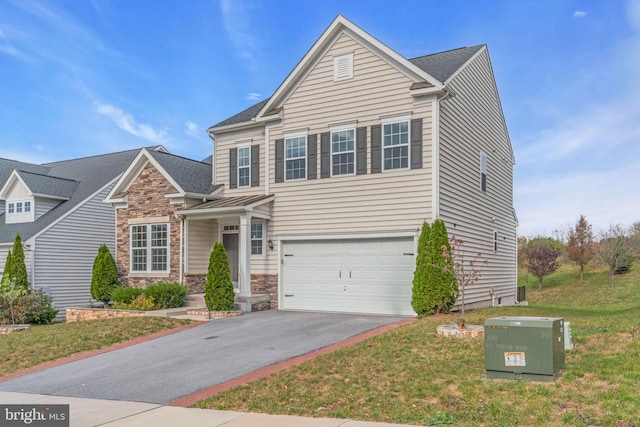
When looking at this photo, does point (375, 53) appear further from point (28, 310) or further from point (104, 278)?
point (28, 310)

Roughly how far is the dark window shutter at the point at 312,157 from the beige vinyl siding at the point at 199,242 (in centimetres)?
463

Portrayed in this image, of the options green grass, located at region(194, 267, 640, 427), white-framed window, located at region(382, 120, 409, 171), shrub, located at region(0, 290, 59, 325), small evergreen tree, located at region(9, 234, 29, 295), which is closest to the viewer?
green grass, located at region(194, 267, 640, 427)

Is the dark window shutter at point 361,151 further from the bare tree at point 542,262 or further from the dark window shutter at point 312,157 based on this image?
the bare tree at point 542,262

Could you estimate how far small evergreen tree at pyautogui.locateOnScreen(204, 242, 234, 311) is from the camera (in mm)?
15000

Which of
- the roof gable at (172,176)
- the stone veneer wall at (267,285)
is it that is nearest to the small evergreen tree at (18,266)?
the roof gable at (172,176)

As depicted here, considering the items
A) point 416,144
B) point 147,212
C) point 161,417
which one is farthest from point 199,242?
point 161,417

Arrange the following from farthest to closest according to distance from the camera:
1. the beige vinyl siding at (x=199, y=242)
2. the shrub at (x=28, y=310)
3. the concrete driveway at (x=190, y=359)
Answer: the beige vinyl siding at (x=199, y=242) < the shrub at (x=28, y=310) < the concrete driveway at (x=190, y=359)

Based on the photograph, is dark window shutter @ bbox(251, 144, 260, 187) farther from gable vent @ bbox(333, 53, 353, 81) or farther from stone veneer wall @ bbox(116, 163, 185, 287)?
gable vent @ bbox(333, 53, 353, 81)

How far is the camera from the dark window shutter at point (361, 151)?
50.8 ft

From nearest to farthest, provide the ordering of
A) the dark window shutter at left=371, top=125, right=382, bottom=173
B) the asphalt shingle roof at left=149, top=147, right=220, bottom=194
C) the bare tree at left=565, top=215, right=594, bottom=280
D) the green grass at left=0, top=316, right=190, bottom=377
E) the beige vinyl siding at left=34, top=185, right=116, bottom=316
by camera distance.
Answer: the green grass at left=0, top=316, right=190, bottom=377 → the dark window shutter at left=371, top=125, right=382, bottom=173 → the asphalt shingle roof at left=149, top=147, right=220, bottom=194 → the beige vinyl siding at left=34, top=185, right=116, bottom=316 → the bare tree at left=565, top=215, right=594, bottom=280

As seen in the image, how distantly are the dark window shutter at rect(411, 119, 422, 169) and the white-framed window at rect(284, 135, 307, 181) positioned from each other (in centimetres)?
367

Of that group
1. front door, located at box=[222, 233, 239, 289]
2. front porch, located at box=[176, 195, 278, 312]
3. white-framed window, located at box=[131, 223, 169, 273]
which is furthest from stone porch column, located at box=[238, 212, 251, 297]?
white-framed window, located at box=[131, 223, 169, 273]

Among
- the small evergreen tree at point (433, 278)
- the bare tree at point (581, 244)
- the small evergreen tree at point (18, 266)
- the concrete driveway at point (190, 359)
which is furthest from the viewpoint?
the bare tree at point (581, 244)

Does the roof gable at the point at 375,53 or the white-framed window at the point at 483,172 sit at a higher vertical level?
the roof gable at the point at 375,53
